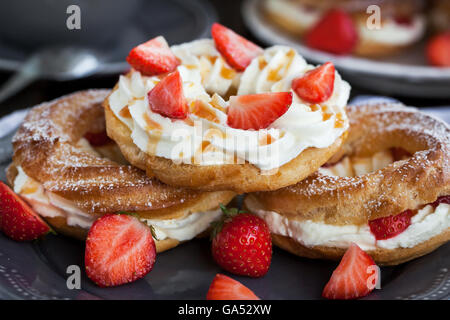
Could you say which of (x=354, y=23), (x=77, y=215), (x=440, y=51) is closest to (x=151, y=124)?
(x=77, y=215)

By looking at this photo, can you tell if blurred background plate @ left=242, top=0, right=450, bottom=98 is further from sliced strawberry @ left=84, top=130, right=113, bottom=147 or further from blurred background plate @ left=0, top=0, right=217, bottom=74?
sliced strawberry @ left=84, top=130, right=113, bottom=147

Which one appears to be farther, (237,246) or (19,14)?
(19,14)

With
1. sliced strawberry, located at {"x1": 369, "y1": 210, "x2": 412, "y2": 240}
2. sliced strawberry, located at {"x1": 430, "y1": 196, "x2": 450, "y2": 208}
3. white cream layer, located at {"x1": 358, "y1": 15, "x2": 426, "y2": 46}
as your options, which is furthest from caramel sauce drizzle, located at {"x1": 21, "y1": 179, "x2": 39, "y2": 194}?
white cream layer, located at {"x1": 358, "y1": 15, "x2": 426, "y2": 46}

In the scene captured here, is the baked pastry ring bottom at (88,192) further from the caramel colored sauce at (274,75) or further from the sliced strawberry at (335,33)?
the sliced strawberry at (335,33)

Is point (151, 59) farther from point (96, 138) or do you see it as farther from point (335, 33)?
point (335, 33)
